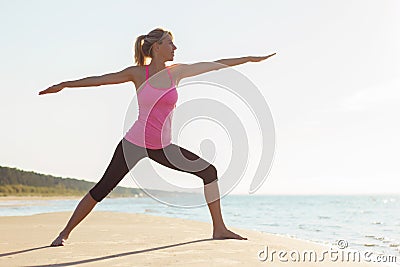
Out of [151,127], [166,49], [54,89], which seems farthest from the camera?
[166,49]

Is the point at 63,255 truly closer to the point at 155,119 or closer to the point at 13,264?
the point at 13,264

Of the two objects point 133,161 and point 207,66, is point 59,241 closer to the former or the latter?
point 133,161

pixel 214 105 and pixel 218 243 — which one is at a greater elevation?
pixel 214 105

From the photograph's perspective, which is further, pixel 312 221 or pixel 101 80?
pixel 312 221

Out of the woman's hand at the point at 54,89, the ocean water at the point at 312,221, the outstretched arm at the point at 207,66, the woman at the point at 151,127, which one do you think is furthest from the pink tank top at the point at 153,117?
the ocean water at the point at 312,221

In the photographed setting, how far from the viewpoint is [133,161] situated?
193 inches

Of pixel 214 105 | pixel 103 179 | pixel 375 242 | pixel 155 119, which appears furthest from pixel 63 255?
pixel 375 242

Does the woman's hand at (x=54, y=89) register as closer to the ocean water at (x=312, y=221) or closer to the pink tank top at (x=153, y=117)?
the pink tank top at (x=153, y=117)

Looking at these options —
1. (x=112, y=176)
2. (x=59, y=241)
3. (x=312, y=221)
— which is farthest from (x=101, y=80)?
(x=312, y=221)

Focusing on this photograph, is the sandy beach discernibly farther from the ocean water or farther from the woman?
the ocean water

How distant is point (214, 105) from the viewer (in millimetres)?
5707

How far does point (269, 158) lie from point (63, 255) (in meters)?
2.61

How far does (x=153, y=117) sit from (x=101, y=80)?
22.6 inches

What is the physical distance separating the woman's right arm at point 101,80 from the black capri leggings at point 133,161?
1.81ft
